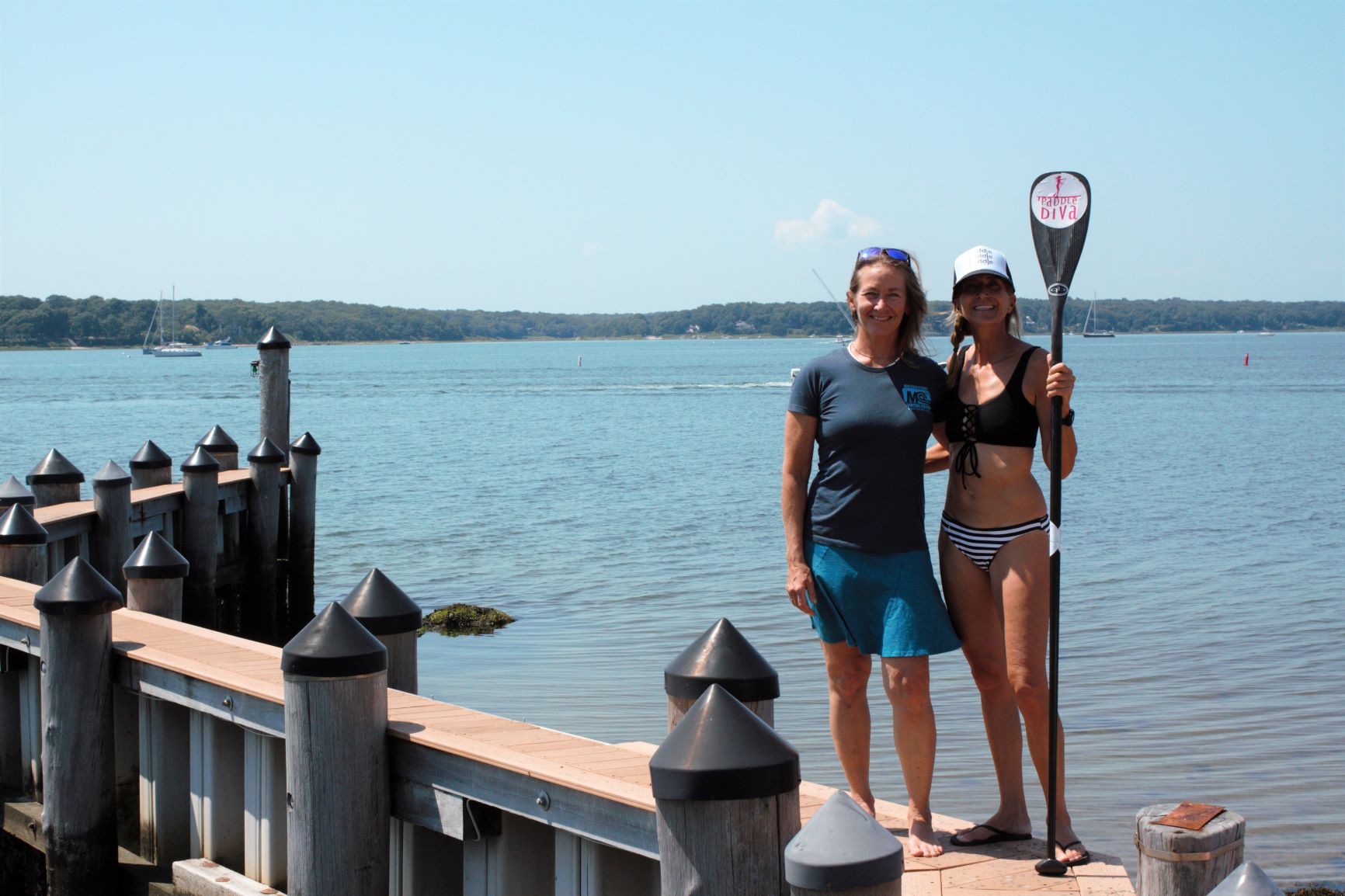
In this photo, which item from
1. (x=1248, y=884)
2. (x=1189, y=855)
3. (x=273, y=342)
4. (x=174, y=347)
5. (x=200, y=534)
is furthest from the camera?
(x=174, y=347)

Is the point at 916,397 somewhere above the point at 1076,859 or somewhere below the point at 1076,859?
above

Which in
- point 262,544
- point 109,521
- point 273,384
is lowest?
point 262,544

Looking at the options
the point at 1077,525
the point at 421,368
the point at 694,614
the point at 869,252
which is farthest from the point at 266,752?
the point at 421,368

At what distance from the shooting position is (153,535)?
655 cm

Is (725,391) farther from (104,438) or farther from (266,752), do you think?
(266,752)

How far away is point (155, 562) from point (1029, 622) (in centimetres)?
430

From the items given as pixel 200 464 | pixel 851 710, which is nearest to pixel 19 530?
pixel 200 464

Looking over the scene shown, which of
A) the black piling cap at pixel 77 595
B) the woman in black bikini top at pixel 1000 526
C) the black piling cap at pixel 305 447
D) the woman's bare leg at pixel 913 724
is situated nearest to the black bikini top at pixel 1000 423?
the woman in black bikini top at pixel 1000 526

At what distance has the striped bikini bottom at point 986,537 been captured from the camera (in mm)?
4402

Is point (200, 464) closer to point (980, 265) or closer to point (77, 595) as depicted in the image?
point (77, 595)

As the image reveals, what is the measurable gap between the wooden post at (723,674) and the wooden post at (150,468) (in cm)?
875

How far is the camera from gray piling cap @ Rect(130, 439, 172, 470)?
37.5 ft

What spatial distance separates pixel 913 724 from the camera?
4418 millimetres

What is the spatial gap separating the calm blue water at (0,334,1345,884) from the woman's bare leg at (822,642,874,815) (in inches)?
104
